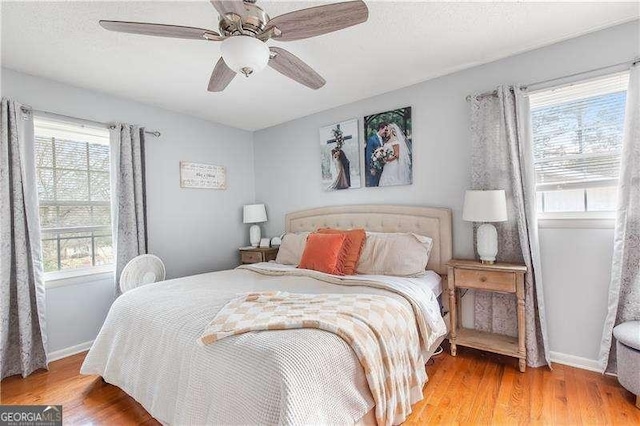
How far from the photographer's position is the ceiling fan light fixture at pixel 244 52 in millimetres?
1369

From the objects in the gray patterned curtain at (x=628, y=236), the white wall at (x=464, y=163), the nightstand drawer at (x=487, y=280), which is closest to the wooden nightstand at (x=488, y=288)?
the nightstand drawer at (x=487, y=280)

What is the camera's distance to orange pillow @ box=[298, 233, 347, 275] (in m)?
2.52

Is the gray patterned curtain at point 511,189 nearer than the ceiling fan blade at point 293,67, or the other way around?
the ceiling fan blade at point 293,67

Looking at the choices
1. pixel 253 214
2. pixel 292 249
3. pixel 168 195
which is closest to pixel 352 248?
pixel 292 249

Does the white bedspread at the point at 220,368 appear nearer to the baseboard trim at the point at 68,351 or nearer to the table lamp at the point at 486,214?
the table lamp at the point at 486,214

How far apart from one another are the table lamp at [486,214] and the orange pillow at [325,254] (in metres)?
1.05

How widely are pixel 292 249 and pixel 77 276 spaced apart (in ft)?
6.45

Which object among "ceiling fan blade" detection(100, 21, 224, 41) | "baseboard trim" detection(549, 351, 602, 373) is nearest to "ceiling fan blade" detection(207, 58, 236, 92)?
"ceiling fan blade" detection(100, 21, 224, 41)

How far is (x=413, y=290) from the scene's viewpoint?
2.05m

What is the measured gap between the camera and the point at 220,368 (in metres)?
1.25

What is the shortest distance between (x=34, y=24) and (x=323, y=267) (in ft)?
8.19

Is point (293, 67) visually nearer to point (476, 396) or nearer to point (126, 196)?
point (126, 196)

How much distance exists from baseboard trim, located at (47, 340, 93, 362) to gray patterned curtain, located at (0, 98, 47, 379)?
0.13 m

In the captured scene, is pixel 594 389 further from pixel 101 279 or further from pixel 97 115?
pixel 97 115
